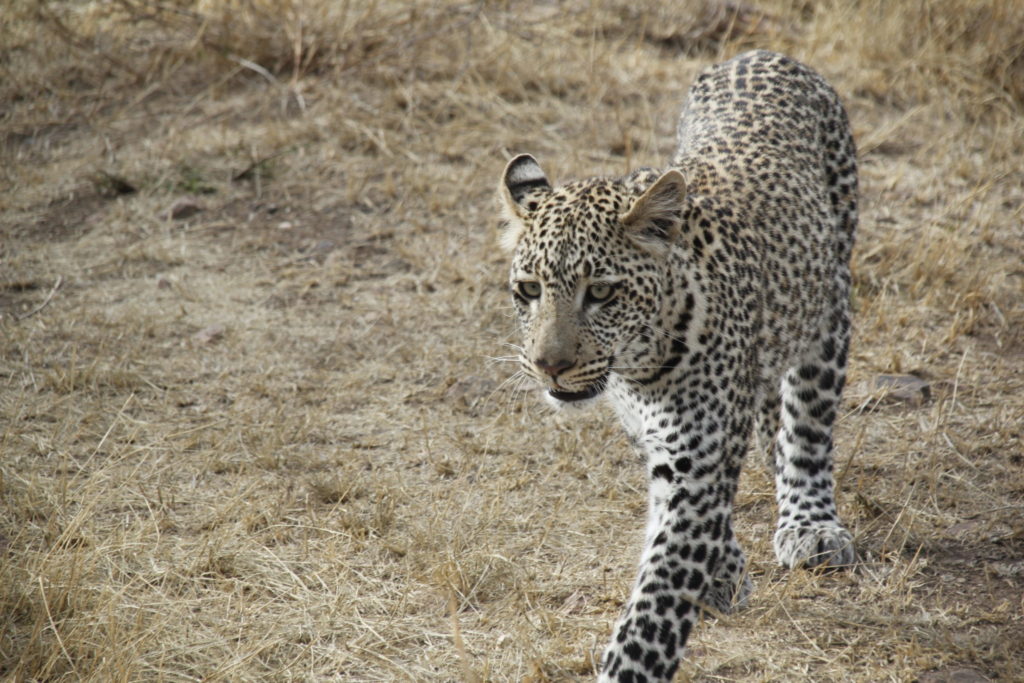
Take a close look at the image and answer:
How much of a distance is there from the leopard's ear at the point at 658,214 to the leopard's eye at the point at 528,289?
450 mm

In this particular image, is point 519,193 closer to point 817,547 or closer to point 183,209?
point 817,547

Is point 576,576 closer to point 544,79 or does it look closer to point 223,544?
point 223,544

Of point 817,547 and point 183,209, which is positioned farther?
point 183,209

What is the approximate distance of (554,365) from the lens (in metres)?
4.70

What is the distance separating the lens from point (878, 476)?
266 inches

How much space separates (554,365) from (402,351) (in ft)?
10.8

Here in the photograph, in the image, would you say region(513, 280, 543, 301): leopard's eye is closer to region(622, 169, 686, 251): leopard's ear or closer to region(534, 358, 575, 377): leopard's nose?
region(534, 358, 575, 377): leopard's nose

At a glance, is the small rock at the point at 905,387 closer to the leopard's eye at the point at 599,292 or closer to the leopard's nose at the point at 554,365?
the leopard's eye at the point at 599,292

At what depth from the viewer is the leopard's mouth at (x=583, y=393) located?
191 inches

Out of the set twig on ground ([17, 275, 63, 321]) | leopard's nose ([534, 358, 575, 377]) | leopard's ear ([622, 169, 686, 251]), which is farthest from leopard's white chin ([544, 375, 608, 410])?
twig on ground ([17, 275, 63, 321])

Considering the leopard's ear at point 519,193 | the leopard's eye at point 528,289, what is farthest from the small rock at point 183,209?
the leopard's eye at point 528,289

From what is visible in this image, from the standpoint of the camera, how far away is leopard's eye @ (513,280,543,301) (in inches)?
192

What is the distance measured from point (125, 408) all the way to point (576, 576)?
9.97ft

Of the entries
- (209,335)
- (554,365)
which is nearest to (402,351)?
(209,335)
